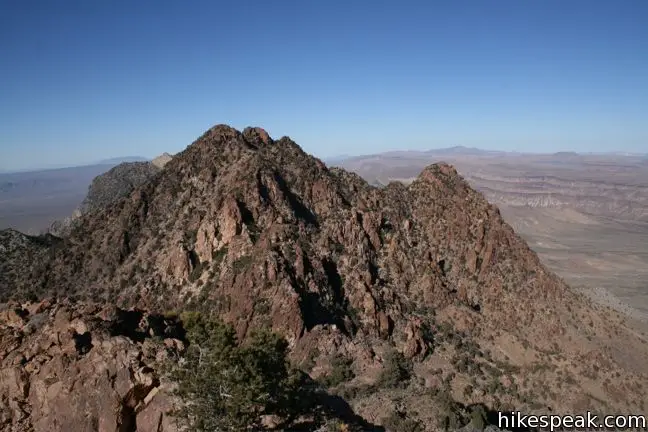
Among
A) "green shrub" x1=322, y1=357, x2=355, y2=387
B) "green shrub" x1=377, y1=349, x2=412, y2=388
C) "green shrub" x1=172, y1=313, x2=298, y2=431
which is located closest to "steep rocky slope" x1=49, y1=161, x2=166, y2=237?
"green shrub" x1=322, y1=357, x2=355, y2=387

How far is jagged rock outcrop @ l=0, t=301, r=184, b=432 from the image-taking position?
72.2 feet

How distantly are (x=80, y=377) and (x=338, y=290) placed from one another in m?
25.9

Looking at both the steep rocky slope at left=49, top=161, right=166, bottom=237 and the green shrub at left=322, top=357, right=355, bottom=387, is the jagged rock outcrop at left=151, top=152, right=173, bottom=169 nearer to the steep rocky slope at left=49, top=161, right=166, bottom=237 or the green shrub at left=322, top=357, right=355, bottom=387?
the steep rocky slope at left=49, top=161, right=166, bottom=237

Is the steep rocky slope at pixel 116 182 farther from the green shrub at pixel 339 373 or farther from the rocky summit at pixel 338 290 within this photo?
the green shrub at pixel 339 373

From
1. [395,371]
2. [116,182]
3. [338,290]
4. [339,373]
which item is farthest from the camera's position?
[116,182]

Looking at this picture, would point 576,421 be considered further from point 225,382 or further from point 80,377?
point 80,377

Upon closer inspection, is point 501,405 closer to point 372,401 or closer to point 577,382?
point 577,382

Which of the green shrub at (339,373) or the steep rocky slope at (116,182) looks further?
the steep rocky slope at (116,182)

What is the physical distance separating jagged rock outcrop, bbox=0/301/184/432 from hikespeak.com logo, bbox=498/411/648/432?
25.4 meters

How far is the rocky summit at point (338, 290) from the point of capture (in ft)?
107

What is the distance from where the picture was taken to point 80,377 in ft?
76.0

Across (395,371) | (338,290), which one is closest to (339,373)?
(395,371)

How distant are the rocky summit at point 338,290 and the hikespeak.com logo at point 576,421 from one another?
1.21 meters

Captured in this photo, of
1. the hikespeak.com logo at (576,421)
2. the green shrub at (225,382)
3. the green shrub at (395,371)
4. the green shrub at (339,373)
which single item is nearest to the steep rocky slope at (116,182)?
the green shrub at (339,373)
